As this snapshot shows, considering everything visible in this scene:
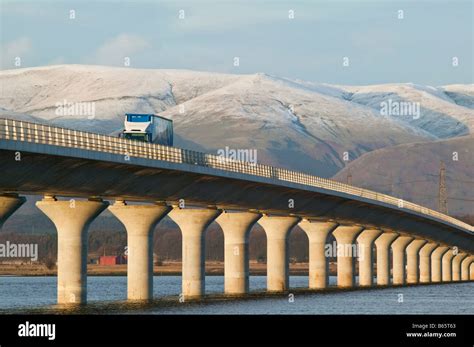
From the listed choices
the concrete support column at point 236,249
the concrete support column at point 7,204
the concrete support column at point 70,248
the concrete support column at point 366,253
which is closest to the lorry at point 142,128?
the concrete support column at point 70,248

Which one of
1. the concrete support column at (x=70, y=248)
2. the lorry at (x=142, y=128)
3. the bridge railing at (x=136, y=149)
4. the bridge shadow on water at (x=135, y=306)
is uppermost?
the lorry at (x=142, y=128)

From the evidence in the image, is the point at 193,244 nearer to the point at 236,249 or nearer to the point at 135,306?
the point at 236,249

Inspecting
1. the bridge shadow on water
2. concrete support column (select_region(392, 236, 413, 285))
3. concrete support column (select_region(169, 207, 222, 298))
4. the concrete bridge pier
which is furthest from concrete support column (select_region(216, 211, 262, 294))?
concrete support column (select_region(392, 236, 413, 285))

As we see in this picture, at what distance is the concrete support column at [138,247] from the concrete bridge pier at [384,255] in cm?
7617

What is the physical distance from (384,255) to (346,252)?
19.6m

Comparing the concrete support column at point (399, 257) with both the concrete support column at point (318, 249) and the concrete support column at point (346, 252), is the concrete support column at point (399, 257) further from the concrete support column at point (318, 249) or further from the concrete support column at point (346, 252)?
the concrete support column at point (318, 249)

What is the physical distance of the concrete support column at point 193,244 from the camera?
11356 cm

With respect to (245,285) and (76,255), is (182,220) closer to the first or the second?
(245,285)

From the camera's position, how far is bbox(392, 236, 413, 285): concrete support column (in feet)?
608

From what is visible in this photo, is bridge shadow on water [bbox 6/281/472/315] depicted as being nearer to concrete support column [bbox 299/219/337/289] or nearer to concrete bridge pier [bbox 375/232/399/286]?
concrete support column [bbox 299/219/337/289]

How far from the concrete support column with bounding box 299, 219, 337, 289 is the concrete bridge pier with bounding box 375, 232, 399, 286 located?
90.8ft
